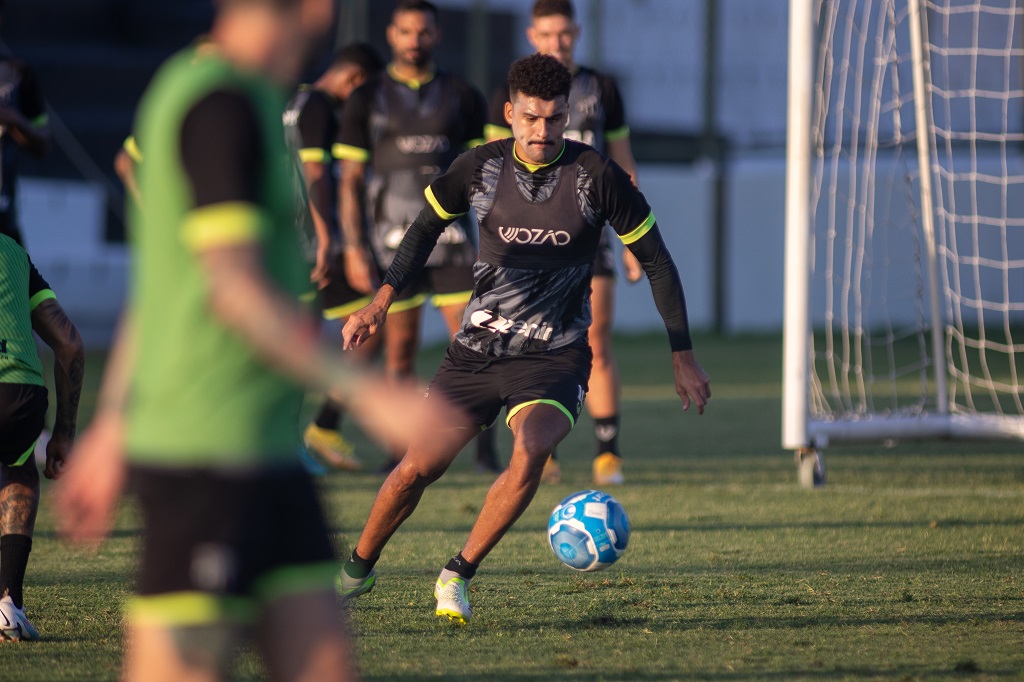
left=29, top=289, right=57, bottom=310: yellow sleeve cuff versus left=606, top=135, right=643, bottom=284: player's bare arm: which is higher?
left=29, top=289, right=57, bottom=310: yellow sleeve cuff

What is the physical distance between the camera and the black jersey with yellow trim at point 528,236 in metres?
4.86

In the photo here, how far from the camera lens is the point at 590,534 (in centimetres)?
501

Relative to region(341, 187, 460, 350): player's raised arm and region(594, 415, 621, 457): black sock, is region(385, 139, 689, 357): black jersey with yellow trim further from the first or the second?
region(594, 415, 621, 457): black sock

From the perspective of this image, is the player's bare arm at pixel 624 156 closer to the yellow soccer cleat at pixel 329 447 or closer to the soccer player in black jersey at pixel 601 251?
the soccer player in black jersey at pixel 601 251

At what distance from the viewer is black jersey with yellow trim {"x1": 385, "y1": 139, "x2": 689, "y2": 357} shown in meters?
4.86

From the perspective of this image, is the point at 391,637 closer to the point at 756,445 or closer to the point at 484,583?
the point at 484,583

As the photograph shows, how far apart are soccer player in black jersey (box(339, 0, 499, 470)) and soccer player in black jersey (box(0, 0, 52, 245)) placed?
69.5 inches

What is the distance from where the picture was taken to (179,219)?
2.43 meters

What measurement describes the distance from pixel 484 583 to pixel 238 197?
3.20m

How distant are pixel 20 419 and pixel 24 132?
2743mm

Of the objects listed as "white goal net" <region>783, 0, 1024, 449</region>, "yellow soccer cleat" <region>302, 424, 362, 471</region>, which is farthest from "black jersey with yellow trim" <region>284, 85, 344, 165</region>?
"white goal net" <region>783, 0, 1024, 449</region>

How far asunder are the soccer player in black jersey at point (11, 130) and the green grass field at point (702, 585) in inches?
71.2

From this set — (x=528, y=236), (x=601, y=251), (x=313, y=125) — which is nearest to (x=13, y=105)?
(x=313, y=125)

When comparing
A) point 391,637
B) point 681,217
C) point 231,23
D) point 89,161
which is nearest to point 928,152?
point 391,637
